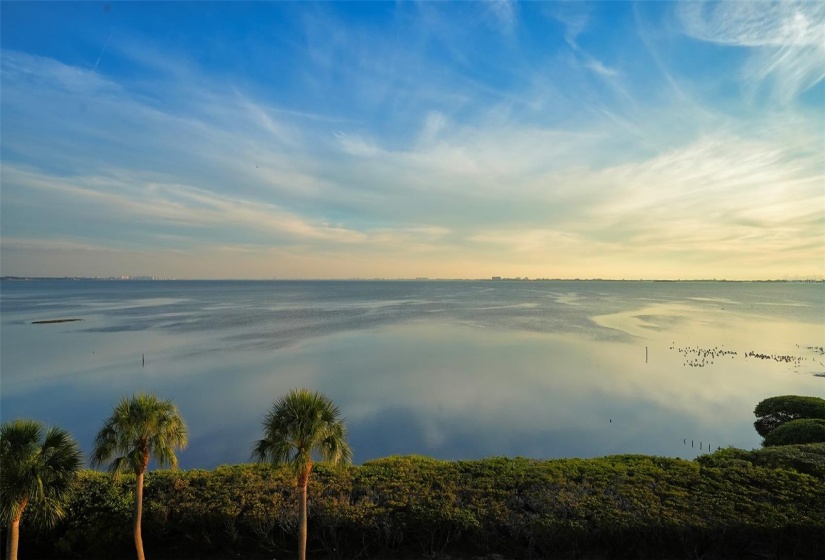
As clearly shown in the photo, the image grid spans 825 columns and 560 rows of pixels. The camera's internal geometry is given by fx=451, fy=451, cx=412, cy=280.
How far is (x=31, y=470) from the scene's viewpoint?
1311 centimetres

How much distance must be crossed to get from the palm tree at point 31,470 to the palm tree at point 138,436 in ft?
3.63

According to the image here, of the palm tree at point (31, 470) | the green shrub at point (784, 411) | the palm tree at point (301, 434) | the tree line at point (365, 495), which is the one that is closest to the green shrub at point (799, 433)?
the green shrub at point (784, 411)

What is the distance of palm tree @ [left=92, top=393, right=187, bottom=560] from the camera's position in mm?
15156

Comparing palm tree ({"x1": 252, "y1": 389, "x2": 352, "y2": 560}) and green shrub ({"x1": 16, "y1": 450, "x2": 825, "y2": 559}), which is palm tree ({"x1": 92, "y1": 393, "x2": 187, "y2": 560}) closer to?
palm tree ({"x1": 252, "y1": 389, "x2": 352, "y2": 560})

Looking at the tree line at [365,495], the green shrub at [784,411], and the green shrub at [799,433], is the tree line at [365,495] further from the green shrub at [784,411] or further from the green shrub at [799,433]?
the green shrub at [784,411]

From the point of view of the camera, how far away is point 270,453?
14.6m

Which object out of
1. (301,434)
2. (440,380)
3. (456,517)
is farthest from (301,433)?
(440,380)

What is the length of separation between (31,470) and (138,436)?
9.28 ft

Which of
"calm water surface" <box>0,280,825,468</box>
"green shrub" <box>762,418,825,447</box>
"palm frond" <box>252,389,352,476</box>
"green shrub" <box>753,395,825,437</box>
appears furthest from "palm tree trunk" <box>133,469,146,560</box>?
"green shrub" <box>753,395,825,437</box>

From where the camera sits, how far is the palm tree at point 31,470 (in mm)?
12961

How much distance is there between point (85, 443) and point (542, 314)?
106 m

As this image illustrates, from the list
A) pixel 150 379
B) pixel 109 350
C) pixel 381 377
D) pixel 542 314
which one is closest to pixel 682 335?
pixel 542 314

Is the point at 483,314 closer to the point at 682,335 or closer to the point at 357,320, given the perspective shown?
the point at 357,320

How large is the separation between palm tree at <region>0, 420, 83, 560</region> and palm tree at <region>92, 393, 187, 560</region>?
3.63 ft
